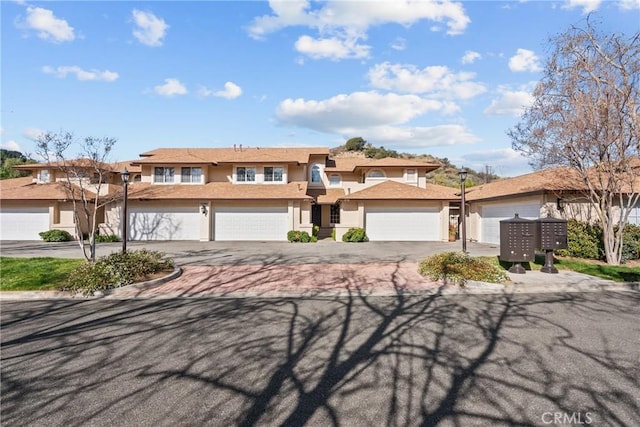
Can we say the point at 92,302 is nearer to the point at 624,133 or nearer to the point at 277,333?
the point at 277,333

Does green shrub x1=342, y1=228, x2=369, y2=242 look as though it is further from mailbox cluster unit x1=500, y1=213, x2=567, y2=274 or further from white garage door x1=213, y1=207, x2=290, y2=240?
mailbox cluster unit x1=500, y1=213, x2=567, y2=274

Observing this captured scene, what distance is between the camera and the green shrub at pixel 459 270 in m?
8.73

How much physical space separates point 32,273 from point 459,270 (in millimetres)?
12171

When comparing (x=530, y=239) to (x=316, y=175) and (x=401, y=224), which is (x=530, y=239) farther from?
(x=316, y=175)

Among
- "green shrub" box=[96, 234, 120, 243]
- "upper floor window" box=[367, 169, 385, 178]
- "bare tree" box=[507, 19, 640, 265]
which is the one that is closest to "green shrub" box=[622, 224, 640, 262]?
"bare tree" box=[507, 19, 640, 265]

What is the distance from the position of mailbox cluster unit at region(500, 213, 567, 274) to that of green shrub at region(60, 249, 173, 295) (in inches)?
421

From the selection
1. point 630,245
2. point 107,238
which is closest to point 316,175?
point 107,238

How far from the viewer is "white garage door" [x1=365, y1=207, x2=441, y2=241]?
21.0m

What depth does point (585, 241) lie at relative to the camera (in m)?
13.3

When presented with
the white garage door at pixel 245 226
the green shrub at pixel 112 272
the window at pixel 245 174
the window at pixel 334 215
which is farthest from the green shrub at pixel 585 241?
the window at pixel 245 174

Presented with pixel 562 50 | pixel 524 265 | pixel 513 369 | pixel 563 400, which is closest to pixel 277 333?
pixel 513 369

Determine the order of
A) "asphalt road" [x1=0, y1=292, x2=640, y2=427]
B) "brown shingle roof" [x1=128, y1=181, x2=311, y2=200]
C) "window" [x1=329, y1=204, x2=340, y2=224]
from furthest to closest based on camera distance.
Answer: "window" [x1=329, y1=204, x2=340, y2=224], "brown shingle roof" [x1=128, y1=181, x2=311, y2=200], "asphalt road" [x1=0, y1=292, x2=640, y2=427]

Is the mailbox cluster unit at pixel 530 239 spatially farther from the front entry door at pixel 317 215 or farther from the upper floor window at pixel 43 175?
the upper floor window at pixel 43 175

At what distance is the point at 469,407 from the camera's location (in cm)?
323
